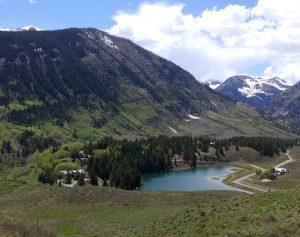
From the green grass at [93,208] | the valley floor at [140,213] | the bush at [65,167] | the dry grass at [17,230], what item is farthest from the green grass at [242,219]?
the bush at [65,167]

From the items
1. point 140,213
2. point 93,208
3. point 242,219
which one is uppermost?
point 242,219

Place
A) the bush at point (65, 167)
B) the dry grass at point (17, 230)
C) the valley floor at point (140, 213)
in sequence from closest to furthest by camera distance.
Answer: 1. the valley floor at point (140, 213)
2. the dry grass at point (17, 230)
3. the bush at point (65, 167)

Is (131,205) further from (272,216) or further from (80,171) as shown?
(80,171)

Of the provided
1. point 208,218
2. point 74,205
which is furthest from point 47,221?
point 208,218

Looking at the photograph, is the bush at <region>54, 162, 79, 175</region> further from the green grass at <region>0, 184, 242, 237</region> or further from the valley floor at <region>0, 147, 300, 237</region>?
the green grass at <region>0, 184, 242, 237</region>

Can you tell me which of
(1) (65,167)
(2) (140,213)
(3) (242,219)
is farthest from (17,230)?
(1) (65,167)

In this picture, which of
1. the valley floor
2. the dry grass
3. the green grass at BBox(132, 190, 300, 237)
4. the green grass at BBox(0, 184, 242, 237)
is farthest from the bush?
the dry grass

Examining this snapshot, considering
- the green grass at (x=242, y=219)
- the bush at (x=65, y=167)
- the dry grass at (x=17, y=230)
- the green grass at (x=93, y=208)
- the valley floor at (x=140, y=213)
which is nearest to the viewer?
the green grass at (x=242, y=219)

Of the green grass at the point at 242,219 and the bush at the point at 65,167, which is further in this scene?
the bush at the point at 65,167

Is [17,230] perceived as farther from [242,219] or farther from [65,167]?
[65,167]

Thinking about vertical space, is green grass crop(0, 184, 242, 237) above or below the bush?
below

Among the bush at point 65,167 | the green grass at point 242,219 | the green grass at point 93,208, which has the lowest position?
the green grass at point 93,208

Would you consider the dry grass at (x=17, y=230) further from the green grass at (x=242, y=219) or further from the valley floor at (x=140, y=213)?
the green grass at (x=242, y=219)

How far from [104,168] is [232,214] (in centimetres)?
15167
